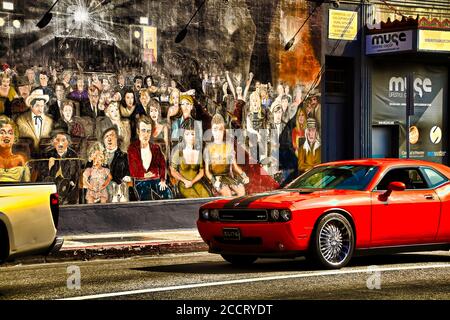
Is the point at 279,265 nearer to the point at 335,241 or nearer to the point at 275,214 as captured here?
the point at 335,241

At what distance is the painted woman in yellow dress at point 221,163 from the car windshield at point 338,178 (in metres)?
7.99

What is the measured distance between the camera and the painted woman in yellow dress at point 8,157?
1886cm

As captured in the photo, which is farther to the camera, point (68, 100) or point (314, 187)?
point (68, 100)

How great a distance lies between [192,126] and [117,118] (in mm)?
2005

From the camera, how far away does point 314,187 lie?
45.0 ft

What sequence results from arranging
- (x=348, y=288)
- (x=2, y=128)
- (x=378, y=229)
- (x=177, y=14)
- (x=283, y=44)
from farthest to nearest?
(x=283, y=44) → (x=177, y=14) → (x=2, y=128) → (x=378, y=229) → (x=348, y=288)

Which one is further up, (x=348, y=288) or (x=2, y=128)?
(x=2, y=128)

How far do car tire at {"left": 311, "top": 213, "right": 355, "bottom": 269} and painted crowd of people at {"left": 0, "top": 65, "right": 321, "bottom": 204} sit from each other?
27.4 feet

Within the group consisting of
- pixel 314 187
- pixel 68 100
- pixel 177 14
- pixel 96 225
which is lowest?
pixel 96 225

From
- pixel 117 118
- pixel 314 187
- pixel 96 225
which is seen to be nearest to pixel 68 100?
pixel 117 118

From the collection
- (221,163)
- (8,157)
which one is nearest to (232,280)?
(8,157)

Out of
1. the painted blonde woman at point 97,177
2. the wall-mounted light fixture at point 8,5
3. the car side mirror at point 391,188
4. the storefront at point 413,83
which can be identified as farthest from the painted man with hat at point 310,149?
the car side mirror at point 391,188

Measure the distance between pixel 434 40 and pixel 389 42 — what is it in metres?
1.12
